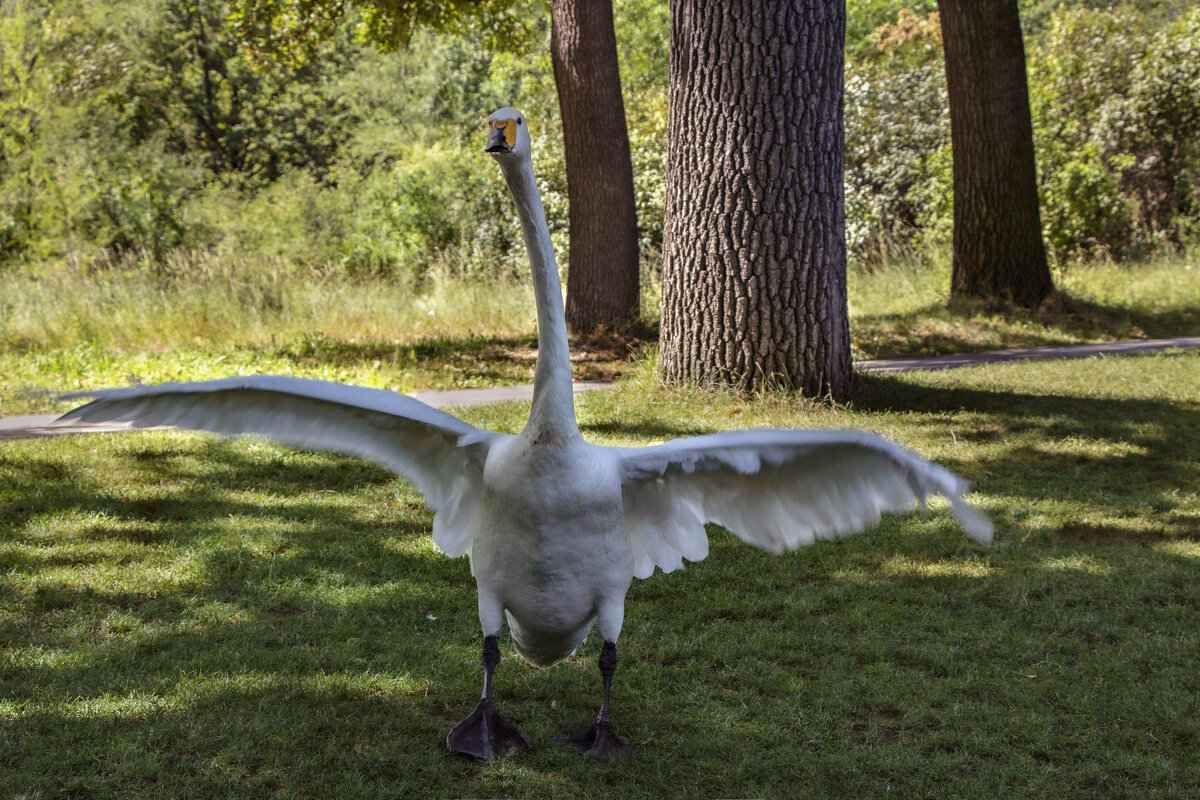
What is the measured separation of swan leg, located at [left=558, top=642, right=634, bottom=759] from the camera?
3.41m

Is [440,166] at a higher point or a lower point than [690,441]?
higher

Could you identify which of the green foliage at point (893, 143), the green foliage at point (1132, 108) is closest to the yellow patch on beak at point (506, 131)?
the green foliage at point (893, 143)

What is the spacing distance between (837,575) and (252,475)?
157 inches

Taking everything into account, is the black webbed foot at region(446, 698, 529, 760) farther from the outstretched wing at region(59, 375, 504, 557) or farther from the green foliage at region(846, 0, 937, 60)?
the green foliage at region(846, 0, 937, 60)

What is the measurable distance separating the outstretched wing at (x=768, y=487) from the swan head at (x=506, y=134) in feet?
3.71

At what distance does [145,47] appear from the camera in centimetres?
2902

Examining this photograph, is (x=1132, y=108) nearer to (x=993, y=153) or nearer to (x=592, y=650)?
(x=993, y=153)

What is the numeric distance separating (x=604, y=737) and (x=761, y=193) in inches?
209

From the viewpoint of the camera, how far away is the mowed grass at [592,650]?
3.32 metres

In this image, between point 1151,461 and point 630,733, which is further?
point 1151,461

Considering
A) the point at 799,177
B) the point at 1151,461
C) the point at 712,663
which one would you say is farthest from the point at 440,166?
the point at 712,663

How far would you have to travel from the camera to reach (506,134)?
2799 mm

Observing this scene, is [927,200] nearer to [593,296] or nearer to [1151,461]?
[593,296]

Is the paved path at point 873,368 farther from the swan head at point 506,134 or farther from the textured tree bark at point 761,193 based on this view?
the swan head at point 506,134
